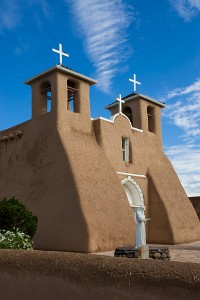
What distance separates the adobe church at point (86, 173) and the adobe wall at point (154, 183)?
0.05m

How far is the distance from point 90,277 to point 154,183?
14993 mm

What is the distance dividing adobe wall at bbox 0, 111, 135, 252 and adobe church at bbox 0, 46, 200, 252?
0.04 m

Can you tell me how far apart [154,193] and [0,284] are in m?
13.7

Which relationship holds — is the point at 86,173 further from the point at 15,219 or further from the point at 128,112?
the point at 128,112

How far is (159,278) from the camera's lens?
417 cm

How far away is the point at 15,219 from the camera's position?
10.8 metres

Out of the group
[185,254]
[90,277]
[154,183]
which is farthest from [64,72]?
[90,277]

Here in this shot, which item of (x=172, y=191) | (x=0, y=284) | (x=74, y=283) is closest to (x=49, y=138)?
(x=172, y=191)

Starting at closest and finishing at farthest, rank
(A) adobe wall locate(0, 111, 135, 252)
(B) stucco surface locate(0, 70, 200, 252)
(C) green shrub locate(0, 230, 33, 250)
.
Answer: (C) green shrub locate(0, 230, 33, 250), (A) adobe wall locate(0, 111, 135, 252), (B) stucco surface locate(0, 70, 200, 252)

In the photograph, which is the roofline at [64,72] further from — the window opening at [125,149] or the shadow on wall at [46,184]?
the window opening at [125,149]

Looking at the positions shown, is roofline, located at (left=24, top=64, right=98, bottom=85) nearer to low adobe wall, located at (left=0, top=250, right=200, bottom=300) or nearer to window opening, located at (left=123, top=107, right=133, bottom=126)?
window opening, located at (left=123, top=107, right=133, bottom=126)

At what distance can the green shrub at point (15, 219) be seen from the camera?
426 inches

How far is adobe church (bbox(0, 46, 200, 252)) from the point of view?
14.7 meters

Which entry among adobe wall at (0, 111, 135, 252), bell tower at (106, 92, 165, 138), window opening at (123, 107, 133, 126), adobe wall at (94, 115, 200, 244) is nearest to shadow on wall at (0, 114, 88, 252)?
adobe wall at (0, 111, 135, 252)
